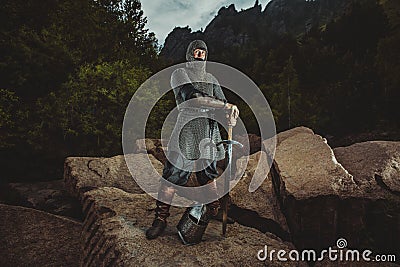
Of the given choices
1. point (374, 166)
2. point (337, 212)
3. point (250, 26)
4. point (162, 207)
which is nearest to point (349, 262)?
point (337, 212)

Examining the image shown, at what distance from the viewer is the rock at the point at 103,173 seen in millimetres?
4895

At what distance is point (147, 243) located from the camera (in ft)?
10.1

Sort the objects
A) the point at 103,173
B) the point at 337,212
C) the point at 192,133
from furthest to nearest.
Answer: the point at 103,173 → the point at 337,212 → the point at 192,133

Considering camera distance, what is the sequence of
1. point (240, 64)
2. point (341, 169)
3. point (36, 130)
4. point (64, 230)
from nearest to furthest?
1. point (341, 169)
2. point (64, 230)
3. point (36, 130)
4. point (240, 64)

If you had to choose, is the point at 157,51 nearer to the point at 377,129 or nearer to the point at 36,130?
the point at 36,130

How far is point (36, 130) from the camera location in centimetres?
798

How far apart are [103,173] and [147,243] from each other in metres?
2.43

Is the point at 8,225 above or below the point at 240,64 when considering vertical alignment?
below

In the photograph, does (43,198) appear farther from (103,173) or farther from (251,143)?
(251,143)

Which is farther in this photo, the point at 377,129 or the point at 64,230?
the point at 377,129

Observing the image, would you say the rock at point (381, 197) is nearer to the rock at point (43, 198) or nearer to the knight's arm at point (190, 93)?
the knight's arm at point (190, 93)

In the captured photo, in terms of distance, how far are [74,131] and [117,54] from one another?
366 cm

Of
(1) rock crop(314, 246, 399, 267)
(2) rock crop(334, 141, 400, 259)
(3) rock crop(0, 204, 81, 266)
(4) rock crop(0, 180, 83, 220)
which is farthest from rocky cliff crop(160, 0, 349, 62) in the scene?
(1) rock crop(314, 246, 399, 267)

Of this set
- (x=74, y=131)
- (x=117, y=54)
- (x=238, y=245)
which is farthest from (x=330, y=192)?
(x=117, y=54)
